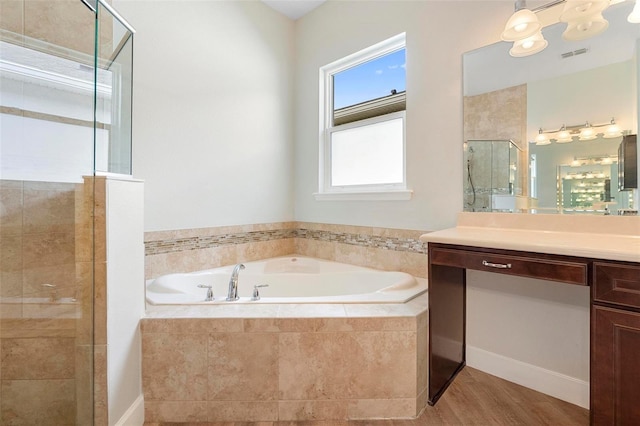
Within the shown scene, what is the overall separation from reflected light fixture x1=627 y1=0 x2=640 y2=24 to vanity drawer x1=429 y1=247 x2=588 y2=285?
123 cm

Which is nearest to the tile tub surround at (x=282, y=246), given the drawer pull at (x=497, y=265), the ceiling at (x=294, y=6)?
the drawer pull at (x=497, y=265)

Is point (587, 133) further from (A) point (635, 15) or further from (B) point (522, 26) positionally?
(B) point (522, 26)

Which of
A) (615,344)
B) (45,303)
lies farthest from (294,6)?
(615,344)

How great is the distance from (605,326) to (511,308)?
76cm

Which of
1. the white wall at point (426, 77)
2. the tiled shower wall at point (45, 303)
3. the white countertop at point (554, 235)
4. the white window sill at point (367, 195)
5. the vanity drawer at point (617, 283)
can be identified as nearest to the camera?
the vanity drawer at point (617, 283)

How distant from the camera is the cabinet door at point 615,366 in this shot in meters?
1.12

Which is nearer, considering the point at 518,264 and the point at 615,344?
the point at 615,344

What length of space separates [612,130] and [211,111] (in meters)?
2.61

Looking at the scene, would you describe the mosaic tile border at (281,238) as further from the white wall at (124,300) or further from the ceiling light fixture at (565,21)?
the ceiling light fixture at (565,21)

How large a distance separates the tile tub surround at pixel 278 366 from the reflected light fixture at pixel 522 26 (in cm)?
161

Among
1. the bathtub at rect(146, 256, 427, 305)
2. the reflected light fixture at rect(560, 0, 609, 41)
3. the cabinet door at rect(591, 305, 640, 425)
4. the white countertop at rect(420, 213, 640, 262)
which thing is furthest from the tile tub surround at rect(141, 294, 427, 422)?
the reflected light fixture at rect(560, 0, 609, 41)

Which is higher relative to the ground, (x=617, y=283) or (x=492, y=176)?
→ (x=492, y=176)

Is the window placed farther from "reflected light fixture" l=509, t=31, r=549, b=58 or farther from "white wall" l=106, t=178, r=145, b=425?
"white wall" l=106, t=178, r=145, b=425

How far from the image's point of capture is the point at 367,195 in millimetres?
2576
